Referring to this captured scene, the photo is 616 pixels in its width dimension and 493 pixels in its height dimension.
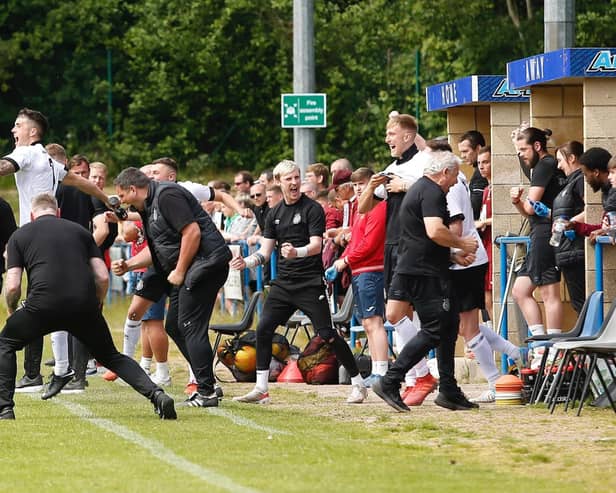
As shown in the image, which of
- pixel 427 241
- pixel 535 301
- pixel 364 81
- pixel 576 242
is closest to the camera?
pixel 427 241

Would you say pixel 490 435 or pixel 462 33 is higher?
pixel 462 33

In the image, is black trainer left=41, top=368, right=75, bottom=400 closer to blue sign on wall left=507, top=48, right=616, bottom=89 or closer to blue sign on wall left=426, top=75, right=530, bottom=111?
blue sign on wall left=507, top=48, right=616, bottom=89

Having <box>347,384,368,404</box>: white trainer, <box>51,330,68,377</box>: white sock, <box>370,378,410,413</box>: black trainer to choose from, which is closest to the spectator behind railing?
<box>51,330,68,377</box>: white sock

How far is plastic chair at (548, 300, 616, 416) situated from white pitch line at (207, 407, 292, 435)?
2.29 meters

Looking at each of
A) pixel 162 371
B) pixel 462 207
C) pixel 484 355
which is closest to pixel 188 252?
pixel 462 207

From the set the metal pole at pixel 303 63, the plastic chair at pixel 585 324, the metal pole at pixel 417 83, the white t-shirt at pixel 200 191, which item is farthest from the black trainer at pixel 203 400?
the metal pole at pixel 417 83

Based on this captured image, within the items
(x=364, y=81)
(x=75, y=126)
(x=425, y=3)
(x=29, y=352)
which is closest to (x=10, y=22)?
(x=75, y=126)

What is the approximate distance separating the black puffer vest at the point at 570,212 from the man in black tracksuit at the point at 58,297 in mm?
3687

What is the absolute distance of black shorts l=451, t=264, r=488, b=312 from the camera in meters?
13.1

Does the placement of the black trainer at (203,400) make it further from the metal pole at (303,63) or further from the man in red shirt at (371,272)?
the metal pole at (303,63)

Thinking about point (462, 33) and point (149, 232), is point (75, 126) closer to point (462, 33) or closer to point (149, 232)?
point (462, 33)

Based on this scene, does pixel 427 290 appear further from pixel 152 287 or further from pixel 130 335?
pixel 130 335

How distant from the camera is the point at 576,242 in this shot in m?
13.6

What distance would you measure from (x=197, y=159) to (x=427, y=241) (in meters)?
28.7
